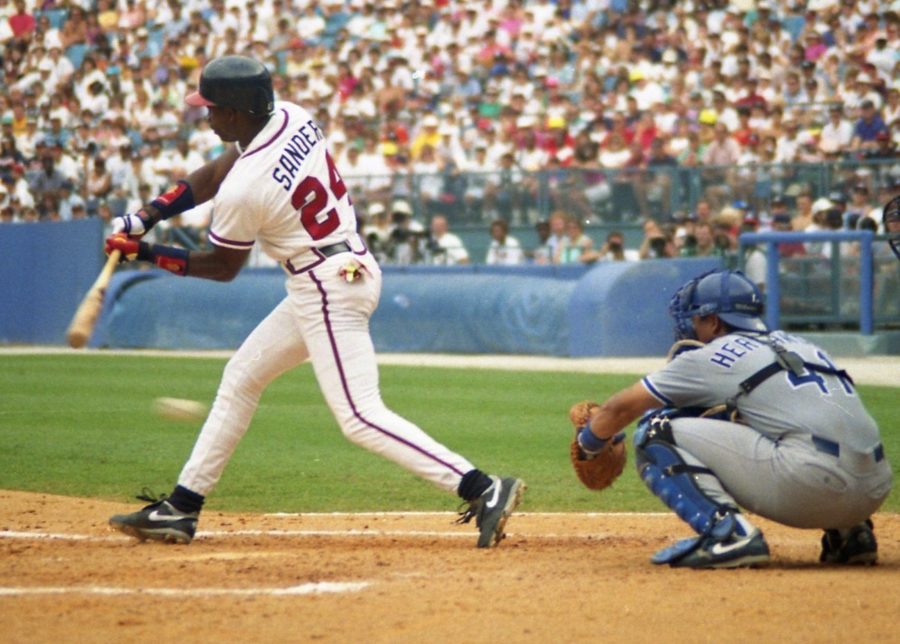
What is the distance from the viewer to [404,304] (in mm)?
18734

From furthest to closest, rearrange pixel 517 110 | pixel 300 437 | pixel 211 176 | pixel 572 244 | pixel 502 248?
pixel 517 110, pixel 502 248, pixel 572 244, pixel 300 437, pixel 211 176

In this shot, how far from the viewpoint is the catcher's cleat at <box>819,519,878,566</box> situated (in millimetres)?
5570

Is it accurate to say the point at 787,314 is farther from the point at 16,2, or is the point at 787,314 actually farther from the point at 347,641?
the point at 16,2

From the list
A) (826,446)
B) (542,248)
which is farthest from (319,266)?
(542,248)

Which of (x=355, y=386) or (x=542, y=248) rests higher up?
(x=355, y=386)

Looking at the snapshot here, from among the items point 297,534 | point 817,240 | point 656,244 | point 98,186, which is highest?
point 297,534

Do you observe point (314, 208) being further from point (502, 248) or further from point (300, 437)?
point (502, 248)

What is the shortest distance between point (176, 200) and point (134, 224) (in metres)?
0.21

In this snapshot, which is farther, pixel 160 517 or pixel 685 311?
pixel 160 517

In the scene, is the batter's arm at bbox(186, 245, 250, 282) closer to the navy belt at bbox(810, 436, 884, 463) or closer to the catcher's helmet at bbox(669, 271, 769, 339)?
the catcher's helmet at bbox(669, 271, 769, 339)

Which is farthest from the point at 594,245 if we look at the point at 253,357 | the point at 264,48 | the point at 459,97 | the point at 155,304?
the point at 253,357

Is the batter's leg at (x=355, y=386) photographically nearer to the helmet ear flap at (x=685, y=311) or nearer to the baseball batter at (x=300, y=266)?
the baseball batter at (x=300, y=266)

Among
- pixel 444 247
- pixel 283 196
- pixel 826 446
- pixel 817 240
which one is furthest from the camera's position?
pixel 444 247

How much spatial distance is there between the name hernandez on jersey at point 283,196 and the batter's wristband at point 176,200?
0.39 meters
